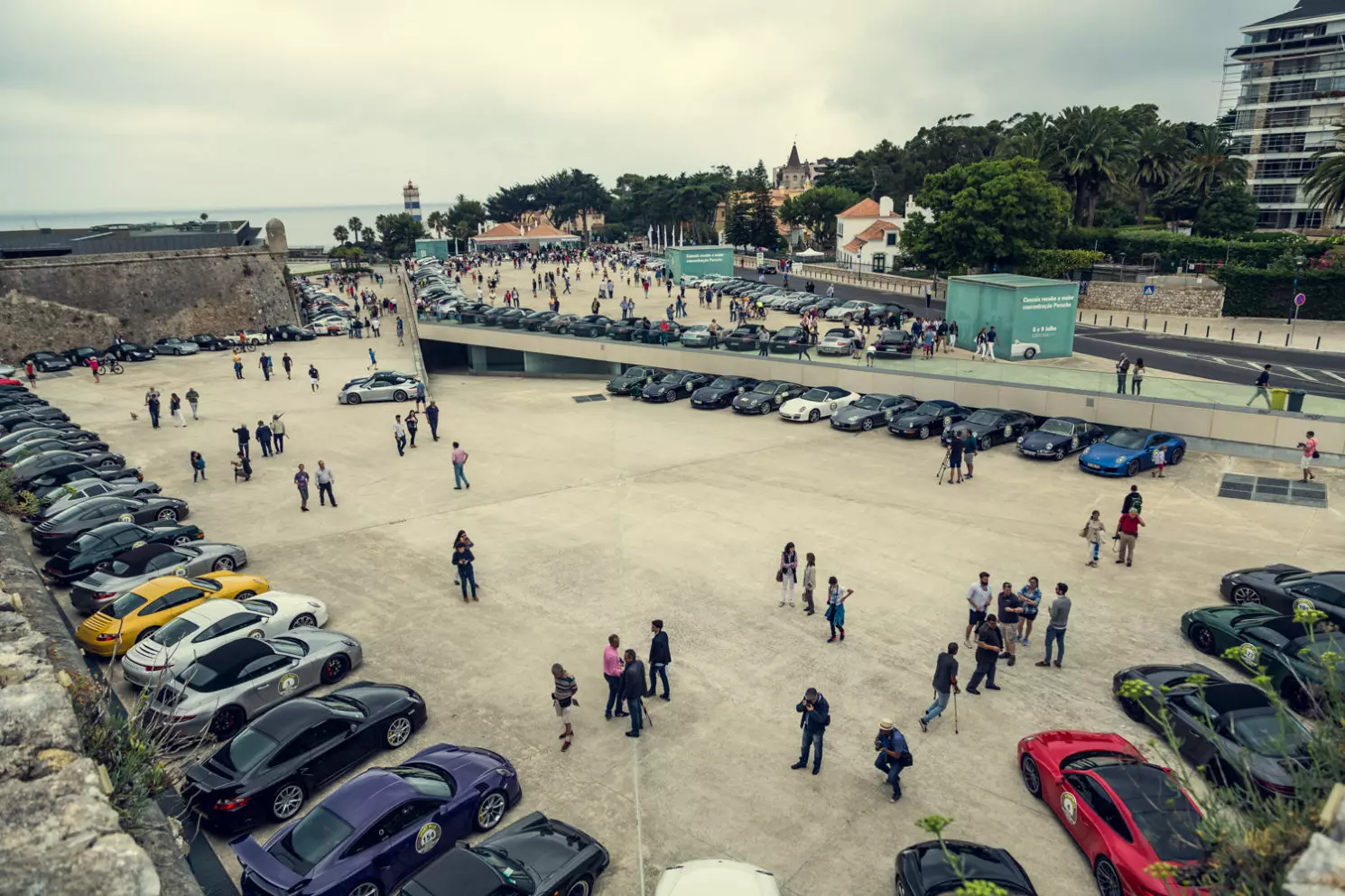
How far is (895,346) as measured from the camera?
34.9m

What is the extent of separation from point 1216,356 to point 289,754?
151ft

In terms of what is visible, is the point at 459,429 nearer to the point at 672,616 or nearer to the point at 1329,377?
the point at 672,616

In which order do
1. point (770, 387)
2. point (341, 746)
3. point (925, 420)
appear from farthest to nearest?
point (770, 387) → point (925, 420) → point (341, 746)

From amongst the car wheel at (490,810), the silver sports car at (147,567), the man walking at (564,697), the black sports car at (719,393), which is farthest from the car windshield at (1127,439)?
the silver sports car at (147,567)

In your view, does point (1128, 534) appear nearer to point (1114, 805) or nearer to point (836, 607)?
point (836, 607)

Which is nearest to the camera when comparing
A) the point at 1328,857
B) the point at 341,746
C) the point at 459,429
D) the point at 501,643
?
the point at 1328,857

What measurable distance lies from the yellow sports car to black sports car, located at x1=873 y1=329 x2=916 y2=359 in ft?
85.6

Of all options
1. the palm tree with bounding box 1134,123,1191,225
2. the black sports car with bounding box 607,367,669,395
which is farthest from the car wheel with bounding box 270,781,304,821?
the palm tree with bounding box 1134,123,1191,225

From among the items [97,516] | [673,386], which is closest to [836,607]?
[97,516]

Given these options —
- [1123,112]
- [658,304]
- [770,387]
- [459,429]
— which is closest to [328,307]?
[658,304]

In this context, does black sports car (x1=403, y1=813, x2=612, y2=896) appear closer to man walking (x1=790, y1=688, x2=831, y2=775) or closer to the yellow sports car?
man walking (x1=790, y1=688, x2=831, y2=775)

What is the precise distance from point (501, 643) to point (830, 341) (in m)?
24.5

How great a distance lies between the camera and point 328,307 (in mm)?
63250

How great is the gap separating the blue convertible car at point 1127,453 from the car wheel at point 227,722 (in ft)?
76.9
